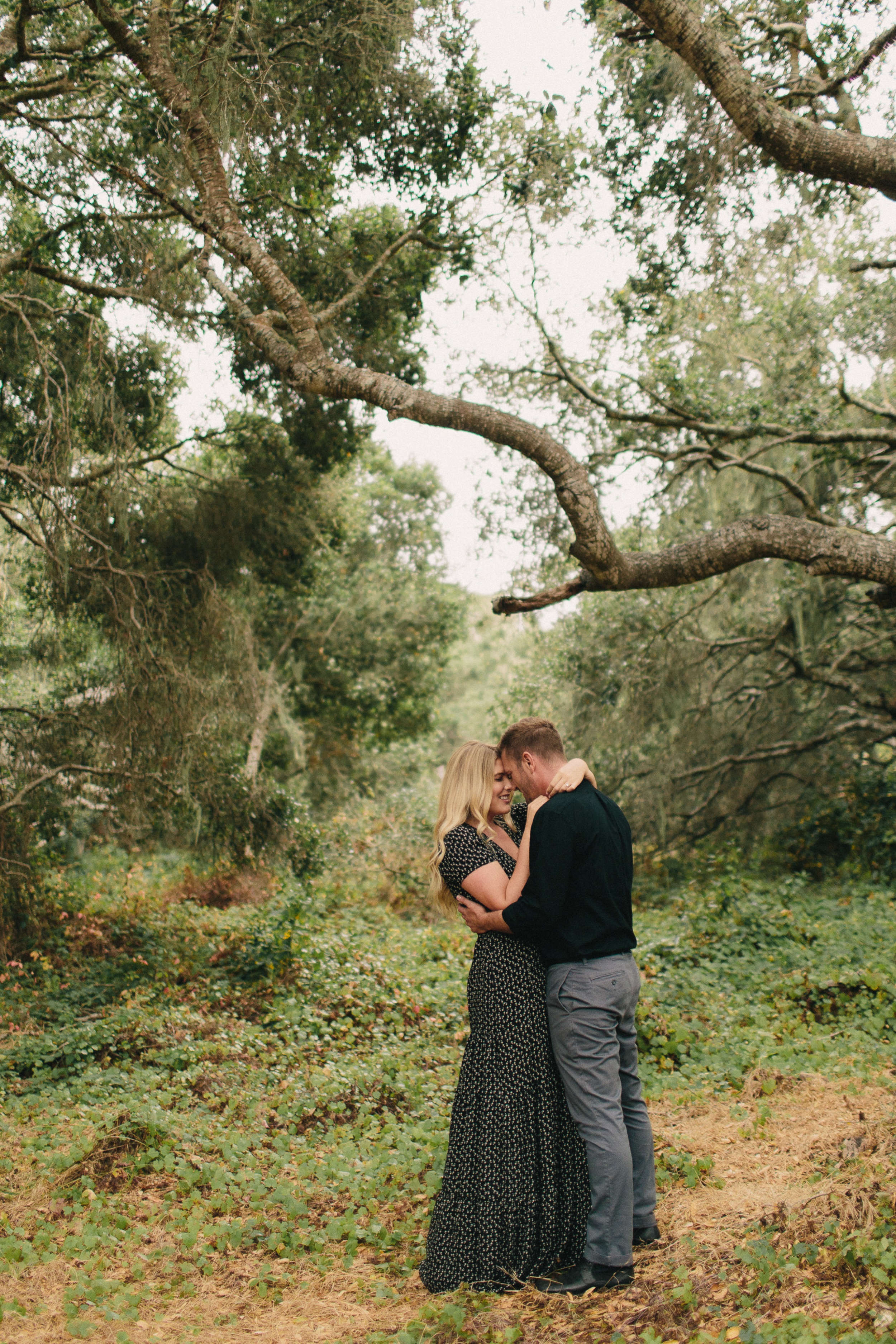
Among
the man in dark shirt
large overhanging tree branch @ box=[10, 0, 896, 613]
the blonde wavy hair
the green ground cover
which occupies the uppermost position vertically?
large overhanging tree branch @ box=[10, 0, 896, 613]

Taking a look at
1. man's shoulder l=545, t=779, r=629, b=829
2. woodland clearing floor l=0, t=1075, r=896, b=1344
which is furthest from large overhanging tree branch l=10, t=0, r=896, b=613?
woodland clearing floor l=0, t=1075, r=896, b=1344

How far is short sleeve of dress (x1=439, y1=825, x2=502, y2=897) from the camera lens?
9.78 feet

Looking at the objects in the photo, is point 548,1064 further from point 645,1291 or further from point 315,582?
point 315,582

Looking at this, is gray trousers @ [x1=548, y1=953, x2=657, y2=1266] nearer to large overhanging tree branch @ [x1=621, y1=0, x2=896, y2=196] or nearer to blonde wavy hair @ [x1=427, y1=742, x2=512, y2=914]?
blonde wavy hair @ [x1=427, y1=742, x2=512, y2=914]

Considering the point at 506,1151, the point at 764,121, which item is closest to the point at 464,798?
the point at 506,1151

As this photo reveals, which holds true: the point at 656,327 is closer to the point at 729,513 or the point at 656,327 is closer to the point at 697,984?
the point at 729,513

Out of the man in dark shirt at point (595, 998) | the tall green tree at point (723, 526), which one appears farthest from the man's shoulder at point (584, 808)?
the tall green tree at point (723, 526)

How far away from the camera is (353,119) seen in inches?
250

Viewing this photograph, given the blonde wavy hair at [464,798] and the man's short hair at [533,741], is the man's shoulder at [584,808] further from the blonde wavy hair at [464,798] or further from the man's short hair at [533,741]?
the blonde wavy hair at [464,798]

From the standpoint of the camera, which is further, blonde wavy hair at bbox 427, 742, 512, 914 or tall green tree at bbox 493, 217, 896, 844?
tall green tree at bbox 493, 217, 896, 844

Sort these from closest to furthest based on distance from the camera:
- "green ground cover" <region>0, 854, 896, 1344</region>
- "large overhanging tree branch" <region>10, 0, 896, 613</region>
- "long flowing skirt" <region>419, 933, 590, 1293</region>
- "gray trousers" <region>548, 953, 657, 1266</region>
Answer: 1. "gray trousers" <region>548, 953, 657, 1266</region>
2. "long flowing skirt" <region>419, 933, 590, 1293</region>
3. "green ground cover" <region>0, 854, 896, 1344</region>
4. "large overhanging tree branch" <region>10, 0, 896, 613</region>

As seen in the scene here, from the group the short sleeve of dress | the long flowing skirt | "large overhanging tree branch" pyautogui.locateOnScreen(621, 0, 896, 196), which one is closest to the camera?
the long flowing skirt

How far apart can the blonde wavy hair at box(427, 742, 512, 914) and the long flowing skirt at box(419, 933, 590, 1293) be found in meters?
0.32

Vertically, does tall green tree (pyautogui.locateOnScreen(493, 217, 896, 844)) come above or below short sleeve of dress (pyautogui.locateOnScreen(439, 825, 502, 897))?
above
